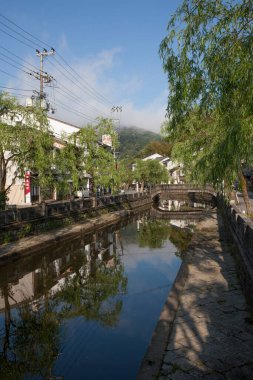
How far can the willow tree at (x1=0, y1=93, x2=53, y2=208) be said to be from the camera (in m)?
18.1

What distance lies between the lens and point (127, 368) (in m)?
7.70

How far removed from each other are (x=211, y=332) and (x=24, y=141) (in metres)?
14.8

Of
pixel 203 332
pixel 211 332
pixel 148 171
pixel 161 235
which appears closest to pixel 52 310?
pixel 203 332

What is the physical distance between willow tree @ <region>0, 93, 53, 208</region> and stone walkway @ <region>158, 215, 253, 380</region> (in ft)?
35.3

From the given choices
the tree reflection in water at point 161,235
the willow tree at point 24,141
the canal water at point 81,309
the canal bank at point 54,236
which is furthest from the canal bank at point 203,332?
the willow tree at point 24,141

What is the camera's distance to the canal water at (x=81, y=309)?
7.89 meters

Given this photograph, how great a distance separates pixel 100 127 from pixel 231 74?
25.9m

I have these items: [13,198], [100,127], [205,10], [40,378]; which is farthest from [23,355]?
[13,198]

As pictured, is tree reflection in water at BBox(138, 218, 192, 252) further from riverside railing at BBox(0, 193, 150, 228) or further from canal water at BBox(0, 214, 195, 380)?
riverside railing at BBox(0, 193, 150, 228)

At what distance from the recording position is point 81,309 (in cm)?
1126

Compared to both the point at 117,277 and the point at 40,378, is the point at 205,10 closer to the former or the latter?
the point at 40,378

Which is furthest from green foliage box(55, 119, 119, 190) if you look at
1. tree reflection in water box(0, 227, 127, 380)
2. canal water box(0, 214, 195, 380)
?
tree reflection in water box(0, 227, 127, 380)

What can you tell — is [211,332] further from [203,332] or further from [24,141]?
[24,141]

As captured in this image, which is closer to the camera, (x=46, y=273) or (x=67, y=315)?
(x=67, y=315)
